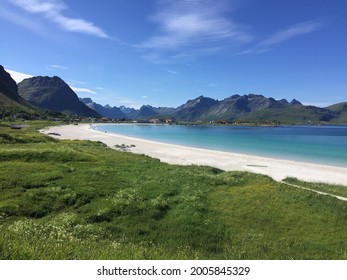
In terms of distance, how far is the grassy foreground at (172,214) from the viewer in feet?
55.4

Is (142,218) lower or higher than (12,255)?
lower

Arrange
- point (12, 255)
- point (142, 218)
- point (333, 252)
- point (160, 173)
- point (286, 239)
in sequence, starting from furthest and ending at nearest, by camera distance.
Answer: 1. point (160, 173)
2. point (142, 218)
3. point (286, 239)
4. point (333, 252)
5. point (12, 255)

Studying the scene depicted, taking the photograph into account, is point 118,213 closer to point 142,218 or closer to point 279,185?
point 142,218

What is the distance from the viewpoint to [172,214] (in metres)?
21.9

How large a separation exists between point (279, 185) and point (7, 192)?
83.6 feet

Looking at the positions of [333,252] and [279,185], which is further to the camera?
[279,185]

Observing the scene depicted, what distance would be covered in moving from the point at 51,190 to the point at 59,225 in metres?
7.44

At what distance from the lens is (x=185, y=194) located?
86.9 ft

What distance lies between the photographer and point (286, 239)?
60.8ft

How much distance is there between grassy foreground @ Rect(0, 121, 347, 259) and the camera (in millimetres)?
16891

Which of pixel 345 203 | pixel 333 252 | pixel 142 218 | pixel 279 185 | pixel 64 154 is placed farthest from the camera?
pixel 64 154

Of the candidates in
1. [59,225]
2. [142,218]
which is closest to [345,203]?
[142,218]
